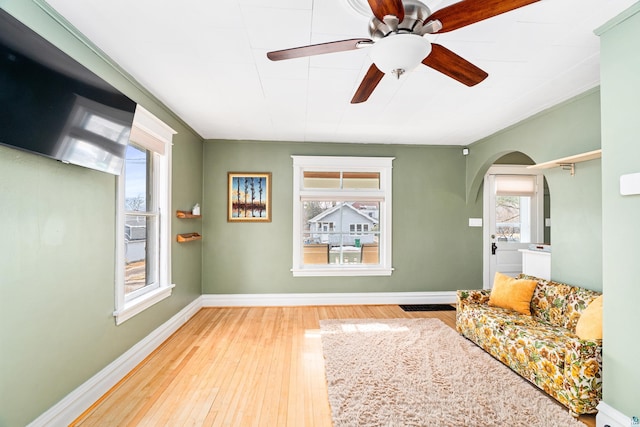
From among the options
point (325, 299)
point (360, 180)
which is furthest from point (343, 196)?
point (325, 299)

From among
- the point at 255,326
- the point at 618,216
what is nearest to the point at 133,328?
the point at 255,326

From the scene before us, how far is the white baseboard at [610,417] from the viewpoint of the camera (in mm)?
1785

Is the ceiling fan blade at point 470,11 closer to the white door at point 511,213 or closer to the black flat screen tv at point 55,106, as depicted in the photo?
the black flat screen tv at point 55,106

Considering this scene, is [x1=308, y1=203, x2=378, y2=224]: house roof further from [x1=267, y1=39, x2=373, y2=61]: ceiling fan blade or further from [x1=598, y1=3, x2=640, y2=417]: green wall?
[x1=267, y1=39, x2=373, y2=61]: ceiling fan blade

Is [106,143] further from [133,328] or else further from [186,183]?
[186,183]

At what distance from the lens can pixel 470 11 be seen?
131 cm

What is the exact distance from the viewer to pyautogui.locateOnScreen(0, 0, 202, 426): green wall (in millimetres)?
1573

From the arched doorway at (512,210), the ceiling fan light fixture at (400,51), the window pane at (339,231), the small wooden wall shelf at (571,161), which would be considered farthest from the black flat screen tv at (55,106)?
the arched doorway at (512,210)

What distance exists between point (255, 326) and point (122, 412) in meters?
1.77

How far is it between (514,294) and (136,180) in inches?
153

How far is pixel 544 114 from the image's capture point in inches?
129

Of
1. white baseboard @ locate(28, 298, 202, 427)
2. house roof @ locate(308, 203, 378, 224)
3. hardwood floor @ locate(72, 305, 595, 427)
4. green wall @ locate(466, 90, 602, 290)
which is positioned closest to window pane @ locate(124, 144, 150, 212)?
white baseboard @ locate(28, 298, 202, 427)

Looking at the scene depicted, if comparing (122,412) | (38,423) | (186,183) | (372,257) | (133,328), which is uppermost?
(186,183)

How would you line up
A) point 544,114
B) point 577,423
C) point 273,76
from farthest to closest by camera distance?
point 544,114 < point 273,76 < point 577,423
